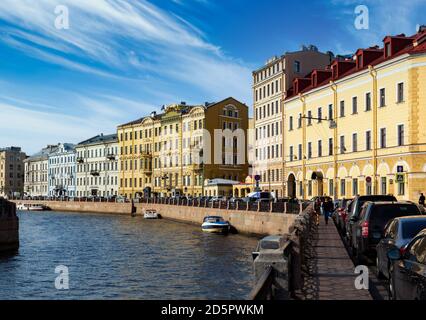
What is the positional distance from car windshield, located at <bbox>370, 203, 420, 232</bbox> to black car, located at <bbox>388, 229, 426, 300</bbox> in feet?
19.4

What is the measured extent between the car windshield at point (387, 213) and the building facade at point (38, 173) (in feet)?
457

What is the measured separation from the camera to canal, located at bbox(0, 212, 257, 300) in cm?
2272

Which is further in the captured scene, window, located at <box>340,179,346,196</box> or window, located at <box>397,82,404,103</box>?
window, located at <box>340,179,346,196</box>

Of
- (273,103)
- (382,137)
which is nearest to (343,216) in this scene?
(382,137)

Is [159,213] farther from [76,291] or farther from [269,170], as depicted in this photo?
[76,291]

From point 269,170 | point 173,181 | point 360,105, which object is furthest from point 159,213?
point 360,105

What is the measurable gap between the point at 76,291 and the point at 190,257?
1185cm

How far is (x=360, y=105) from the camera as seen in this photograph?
5069 cm

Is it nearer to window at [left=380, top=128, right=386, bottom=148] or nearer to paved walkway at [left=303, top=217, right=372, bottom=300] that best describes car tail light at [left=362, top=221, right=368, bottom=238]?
paved walkway at [left=303, top=217, right=372, bottom=300]

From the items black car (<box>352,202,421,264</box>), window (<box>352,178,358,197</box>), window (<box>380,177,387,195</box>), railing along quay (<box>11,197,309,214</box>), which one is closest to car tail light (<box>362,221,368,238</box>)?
black car (<box>352,202,421,264</box>)

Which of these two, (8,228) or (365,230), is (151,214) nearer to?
(8,228)

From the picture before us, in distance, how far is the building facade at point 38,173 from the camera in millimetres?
149750

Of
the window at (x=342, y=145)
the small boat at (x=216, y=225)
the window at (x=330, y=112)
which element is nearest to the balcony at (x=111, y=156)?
the small boat at (x=216, y=225)

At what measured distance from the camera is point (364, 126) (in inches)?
1973
